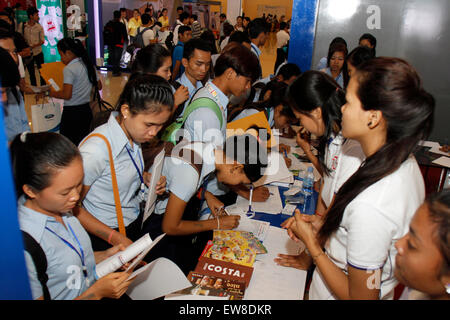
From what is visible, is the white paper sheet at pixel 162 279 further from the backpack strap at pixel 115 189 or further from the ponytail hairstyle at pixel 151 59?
the ponytail hairstyle at pixel 151 59

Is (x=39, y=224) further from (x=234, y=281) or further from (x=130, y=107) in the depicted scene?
(x=234, y=281)

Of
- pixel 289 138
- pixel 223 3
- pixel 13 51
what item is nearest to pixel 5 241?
pixel 13 51

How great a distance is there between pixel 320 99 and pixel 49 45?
8.60m

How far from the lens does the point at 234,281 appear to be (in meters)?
1.55

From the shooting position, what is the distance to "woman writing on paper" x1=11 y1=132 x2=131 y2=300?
1119mm

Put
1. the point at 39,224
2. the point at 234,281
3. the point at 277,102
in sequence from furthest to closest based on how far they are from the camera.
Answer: the point at 277,102, the point at 234,281, the point at 39,224

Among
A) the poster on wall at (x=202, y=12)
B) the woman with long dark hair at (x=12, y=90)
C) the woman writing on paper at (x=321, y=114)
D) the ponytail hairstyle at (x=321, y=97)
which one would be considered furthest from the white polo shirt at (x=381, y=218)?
the poster on wall at (x=202, y=12)

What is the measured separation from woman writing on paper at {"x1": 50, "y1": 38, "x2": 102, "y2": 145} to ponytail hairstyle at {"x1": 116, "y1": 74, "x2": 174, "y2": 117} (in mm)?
2183

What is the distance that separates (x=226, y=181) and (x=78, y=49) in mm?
2467

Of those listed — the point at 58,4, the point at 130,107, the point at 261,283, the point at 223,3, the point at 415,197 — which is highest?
the point at 223,3

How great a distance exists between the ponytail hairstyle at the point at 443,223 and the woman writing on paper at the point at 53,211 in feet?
3.33

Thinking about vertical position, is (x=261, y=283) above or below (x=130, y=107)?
below

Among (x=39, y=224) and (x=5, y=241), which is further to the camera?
(x=39, y=224)

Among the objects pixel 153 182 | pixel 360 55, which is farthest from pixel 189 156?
pixel 360 55
